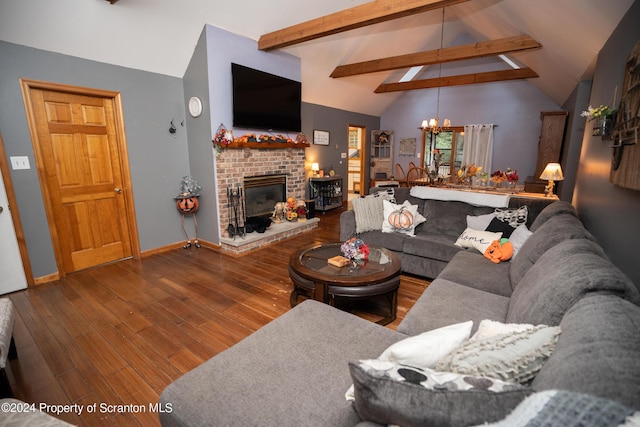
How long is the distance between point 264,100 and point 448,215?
3036mm

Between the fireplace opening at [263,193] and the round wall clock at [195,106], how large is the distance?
1088 mm

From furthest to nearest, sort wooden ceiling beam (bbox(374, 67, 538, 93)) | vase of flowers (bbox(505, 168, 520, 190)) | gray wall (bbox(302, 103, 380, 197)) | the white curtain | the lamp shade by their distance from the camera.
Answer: the white curtain
gray wall (bbox(302, 103, 380, 197))
wooden ceiling beam (bbox(374, 67, 538, 93))
vase of flowers (bbox(505, 168, 520, 190))
the lamp shade

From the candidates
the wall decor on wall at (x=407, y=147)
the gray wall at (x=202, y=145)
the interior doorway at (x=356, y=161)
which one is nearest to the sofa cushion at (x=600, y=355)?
the gray wall at (x=202, y=145)

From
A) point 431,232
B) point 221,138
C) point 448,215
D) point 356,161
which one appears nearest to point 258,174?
point 221,138

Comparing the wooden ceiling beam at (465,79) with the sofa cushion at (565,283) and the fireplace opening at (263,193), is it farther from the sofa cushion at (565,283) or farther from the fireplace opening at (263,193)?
the sofa cushion at (565,283)

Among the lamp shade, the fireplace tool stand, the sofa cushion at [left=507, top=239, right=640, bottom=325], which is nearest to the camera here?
the sofa cushion at [left=507, top=239, right=640, bottom=325]

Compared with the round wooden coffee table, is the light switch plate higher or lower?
higher

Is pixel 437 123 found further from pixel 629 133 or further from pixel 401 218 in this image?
pixel 629 133

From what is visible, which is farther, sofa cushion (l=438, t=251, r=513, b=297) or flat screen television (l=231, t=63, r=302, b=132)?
flat screen television (l=231, t=63, r=302, b=132)

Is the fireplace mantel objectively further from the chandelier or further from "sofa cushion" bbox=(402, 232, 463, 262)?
"sofa cushion" bbox=(402, 232, 463, 262)

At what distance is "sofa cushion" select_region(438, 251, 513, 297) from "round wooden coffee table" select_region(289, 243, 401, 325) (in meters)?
0.42

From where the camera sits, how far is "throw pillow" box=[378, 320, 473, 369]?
0.96 m

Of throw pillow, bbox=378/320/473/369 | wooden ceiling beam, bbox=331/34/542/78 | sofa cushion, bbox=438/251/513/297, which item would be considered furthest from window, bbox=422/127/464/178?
throw pillow, bbox=378/320/473/369

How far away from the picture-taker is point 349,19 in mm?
3414
